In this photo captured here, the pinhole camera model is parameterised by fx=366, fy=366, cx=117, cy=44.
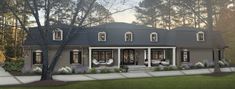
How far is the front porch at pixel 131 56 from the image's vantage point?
34.8 meters

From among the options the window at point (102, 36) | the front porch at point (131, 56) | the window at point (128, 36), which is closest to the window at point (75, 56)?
the front porch at point (131, 56)

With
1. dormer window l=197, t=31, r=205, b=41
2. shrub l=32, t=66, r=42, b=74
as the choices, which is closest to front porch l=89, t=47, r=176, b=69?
dormer window l=197, t=31, r=205, b=41

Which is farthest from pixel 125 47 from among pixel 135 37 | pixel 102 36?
pixel 102 36

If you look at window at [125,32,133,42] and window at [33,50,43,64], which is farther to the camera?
window at [125,32,133,42]

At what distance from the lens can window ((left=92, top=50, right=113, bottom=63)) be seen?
117 ft

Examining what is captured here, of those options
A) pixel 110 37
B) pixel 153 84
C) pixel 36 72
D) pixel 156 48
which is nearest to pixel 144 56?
pixel 156 48

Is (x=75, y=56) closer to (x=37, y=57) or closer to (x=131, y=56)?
(x=37, y=57)

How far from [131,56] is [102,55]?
302 centimetres

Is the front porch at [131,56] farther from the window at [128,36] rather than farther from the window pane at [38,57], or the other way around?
the window pane at [38,57]

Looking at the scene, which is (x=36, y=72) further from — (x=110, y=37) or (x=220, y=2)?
(x=220, y=2)

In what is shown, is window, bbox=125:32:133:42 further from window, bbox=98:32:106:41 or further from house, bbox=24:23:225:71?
window, bbox=98:32:106:41

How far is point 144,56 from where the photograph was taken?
37.0 meters

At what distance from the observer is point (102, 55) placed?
3594cm

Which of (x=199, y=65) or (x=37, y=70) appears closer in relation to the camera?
(x=37, y=70)
